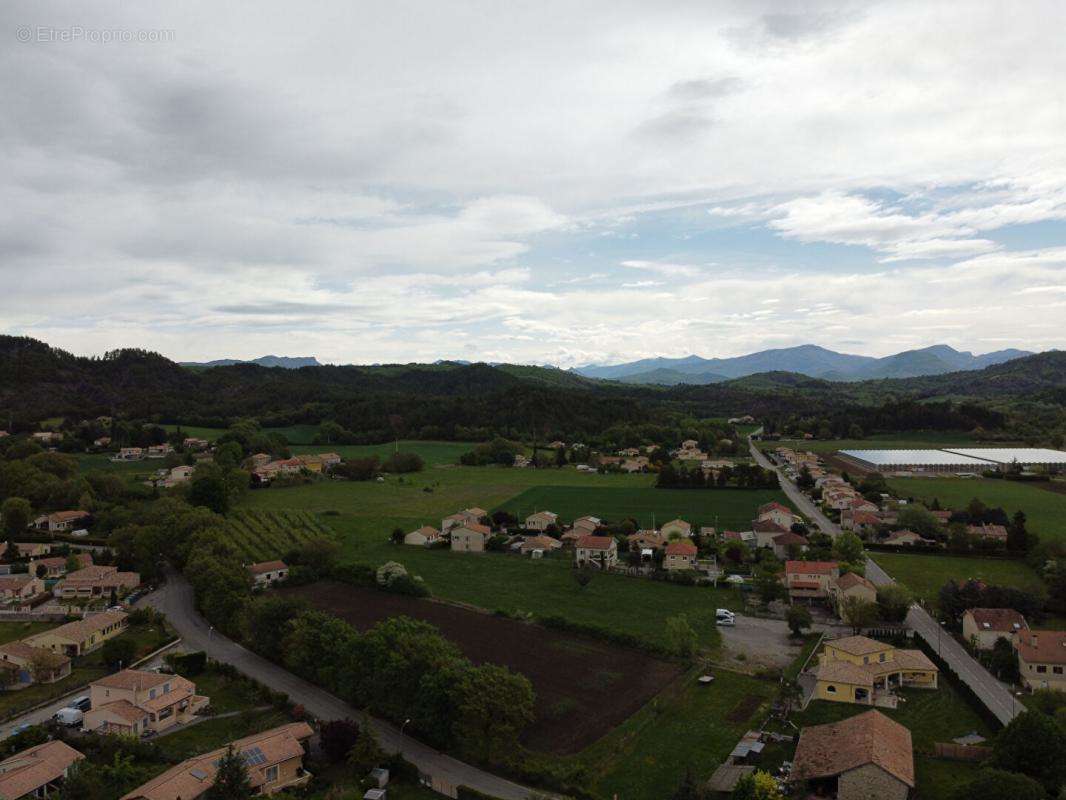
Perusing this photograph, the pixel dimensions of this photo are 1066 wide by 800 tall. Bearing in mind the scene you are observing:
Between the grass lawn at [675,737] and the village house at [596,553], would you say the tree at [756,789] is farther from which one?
the village house at [596,553]

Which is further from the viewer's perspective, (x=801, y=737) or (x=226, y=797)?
(x=801, y=737)

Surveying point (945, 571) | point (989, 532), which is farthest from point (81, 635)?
point (989, 532)

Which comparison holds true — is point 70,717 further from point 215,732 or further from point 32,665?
point 215,732

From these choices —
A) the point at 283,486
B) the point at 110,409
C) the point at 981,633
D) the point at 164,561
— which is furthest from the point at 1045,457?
the point at 110,409

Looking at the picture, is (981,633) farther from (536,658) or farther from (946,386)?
(946,386)

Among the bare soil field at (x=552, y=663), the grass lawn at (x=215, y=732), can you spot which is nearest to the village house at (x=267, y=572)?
the bare soil field at (x=552, y=663)
